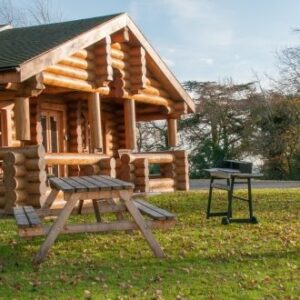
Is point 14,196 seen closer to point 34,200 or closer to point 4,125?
point 34,200

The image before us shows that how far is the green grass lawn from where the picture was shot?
17.9 ft

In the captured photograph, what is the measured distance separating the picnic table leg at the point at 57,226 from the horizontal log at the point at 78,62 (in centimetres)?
718

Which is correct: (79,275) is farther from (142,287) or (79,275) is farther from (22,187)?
(22,187)

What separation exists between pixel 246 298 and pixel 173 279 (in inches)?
37.1

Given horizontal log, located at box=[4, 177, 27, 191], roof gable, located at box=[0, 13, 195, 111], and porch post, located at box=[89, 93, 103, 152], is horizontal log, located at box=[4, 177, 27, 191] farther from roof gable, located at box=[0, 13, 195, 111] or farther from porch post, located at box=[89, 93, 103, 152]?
porch post, located at box=[89, 93, 103, 152]

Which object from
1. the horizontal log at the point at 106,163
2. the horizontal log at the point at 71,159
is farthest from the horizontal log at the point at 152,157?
the horizontal log at the point at 106,163

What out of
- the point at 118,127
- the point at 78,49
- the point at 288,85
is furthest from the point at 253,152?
the point at 78,49

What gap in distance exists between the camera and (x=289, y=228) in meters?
9.40

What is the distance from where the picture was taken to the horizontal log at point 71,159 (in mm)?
12611

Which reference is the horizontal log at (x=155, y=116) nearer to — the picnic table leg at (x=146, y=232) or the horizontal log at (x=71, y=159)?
the horizontal log at (x=71, y=159)

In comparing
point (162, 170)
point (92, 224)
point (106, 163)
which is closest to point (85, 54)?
point (106, 163)

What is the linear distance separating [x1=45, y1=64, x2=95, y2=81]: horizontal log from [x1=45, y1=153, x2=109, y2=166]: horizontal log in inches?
77.2

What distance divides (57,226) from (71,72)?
307 inches

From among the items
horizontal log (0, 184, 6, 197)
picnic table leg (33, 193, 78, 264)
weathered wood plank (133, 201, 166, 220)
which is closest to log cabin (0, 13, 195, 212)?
horizontal log (0, 184, 6, 197)
